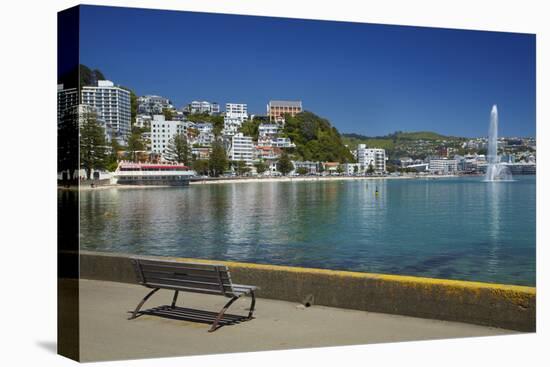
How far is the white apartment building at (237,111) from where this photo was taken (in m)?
12.5

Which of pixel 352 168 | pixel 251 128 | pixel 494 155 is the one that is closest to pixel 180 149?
pixel 251 128

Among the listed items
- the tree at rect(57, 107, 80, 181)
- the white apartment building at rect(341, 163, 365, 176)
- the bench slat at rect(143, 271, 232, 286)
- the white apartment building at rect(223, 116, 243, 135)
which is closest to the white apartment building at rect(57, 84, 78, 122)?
the tree at rect(57, 107, 80, 181)

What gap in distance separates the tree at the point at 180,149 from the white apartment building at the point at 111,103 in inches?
138

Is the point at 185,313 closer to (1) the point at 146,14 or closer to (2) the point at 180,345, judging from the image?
(2) the point at 180,345

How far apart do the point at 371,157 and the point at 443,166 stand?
184 centimetres

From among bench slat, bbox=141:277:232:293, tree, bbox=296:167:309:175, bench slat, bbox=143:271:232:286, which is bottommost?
bench slat, bbox=141:277:232:293

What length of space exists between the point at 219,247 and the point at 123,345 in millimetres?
18298

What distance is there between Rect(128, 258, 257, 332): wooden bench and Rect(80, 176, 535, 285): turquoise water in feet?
4.03

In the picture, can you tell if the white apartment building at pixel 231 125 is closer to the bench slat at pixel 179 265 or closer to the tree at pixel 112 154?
the tree at pixel 112 154

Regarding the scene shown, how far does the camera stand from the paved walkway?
296 inches

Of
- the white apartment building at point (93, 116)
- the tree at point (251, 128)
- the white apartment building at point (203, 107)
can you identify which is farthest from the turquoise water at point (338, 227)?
the tree at point (251, 128)

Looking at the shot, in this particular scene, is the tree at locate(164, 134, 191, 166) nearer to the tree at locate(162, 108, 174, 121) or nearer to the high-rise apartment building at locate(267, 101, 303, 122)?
the tree at locate(162, 108, 174, 121)

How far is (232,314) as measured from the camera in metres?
8.65

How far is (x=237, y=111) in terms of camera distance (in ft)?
42.4
